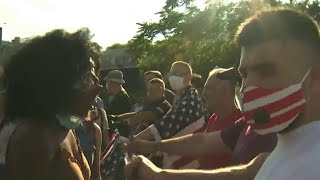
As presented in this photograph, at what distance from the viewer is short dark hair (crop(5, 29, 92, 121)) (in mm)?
3225

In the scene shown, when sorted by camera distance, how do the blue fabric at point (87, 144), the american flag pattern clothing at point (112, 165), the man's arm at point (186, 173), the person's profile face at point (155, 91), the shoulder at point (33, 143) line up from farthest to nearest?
the person's profile face at point (155, 91) → the blue fabric at point (87, 144) → the american flag pattern clothing at point (112, 165) → the shoulder at point (33, 143) → the man's arm at point (186, 173)

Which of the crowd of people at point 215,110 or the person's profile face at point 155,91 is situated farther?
the person's profile face at point 155,91

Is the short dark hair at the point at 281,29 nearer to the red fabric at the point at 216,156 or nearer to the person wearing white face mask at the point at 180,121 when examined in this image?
the red fabric at the point at 216,156

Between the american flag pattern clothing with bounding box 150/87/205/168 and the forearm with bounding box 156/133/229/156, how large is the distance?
1.31 m

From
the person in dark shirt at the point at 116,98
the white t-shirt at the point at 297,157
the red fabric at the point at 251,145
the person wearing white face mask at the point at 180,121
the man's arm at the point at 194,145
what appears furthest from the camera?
the person in dark shirt at the point at 116,98

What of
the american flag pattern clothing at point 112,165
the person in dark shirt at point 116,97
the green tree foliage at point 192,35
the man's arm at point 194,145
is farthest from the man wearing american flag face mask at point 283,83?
the green tree foliage at point 192,35

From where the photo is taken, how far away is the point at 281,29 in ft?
8.38

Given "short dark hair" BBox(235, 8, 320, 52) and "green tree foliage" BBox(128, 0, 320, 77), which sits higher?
"short dark hair" BBox(235, 8, 320, 52)

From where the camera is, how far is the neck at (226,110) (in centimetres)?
482

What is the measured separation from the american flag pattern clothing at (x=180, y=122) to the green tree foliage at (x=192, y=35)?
24.9 m

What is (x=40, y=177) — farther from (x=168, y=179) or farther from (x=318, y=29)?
(x=318, y=29)

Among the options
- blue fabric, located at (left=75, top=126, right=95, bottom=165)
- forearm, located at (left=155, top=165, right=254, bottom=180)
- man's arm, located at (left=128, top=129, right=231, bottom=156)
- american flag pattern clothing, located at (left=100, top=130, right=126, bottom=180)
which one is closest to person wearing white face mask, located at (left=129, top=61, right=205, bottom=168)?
american flag pattern clothing, located at (left=100, top=130, right=126, bottom=180)

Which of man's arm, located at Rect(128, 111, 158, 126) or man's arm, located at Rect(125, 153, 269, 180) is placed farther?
man's arm, located at Rect(128, 111, 158, 126)

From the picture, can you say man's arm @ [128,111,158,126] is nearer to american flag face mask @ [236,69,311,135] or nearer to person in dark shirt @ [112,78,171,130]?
person in dark shirt @ [112,78,171,130]
